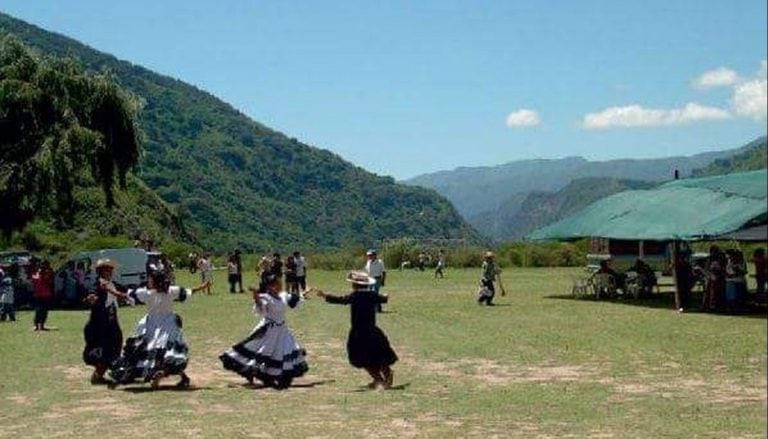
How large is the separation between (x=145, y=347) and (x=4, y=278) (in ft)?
47.2

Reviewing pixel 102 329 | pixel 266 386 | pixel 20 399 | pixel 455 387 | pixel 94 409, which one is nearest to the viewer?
pixel 94 409

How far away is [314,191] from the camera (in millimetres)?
181375

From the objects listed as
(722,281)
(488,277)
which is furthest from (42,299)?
(722,281)

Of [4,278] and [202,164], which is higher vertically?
[202,164]

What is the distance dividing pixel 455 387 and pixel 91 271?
20929 mm

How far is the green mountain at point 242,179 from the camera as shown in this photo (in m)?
132

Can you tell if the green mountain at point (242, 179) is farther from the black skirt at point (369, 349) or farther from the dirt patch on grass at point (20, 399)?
the black skirt at point (369, 349)

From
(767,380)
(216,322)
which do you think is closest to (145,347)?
(216,322)

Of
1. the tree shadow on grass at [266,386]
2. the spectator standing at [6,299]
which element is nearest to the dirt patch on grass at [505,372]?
the tree shadow on grass at [266,386]

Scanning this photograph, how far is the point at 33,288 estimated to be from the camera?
25.4 meters

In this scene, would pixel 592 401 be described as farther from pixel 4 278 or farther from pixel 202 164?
pixel 202 164

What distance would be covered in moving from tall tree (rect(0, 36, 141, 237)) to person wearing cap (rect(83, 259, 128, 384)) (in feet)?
55.1

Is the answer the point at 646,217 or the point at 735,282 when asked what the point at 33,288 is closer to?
the point at 646,217

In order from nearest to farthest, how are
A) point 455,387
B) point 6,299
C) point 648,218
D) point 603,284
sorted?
point 455,387 → point 6,299 → point 648,218 → point 603,284
